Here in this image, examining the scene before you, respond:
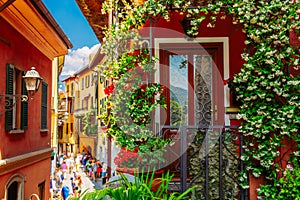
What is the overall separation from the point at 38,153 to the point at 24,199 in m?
1.41

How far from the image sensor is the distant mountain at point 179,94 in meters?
6.58

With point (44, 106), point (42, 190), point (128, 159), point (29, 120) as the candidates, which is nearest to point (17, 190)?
point (29, 120)

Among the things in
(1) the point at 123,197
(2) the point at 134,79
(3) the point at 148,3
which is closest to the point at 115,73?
(2) the point at 134,79

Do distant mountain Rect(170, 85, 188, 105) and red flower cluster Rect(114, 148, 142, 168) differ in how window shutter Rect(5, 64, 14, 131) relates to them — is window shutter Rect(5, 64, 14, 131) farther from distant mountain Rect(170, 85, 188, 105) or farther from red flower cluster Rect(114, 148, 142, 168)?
red flower cluster Rect(114, 148, 142, 168)

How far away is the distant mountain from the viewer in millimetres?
6582

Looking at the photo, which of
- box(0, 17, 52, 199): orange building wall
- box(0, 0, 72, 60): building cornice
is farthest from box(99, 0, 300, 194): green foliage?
box(0, 17, 52, 199): orange building wall

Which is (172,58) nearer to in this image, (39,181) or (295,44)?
(295,44)

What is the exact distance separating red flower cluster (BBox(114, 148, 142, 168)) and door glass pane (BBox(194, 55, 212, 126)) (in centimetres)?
210

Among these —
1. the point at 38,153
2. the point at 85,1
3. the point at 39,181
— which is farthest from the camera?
the point at 39,181

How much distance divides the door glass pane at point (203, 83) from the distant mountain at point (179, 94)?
8.4 inches

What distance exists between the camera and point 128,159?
4812 mm

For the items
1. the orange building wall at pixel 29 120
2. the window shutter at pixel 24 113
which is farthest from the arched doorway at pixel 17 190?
the window shutter at pixel 24 113

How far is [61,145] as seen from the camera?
146 feet

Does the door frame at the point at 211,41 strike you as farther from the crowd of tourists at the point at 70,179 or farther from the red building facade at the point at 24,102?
the crowd of tourists at the point at 70,179
